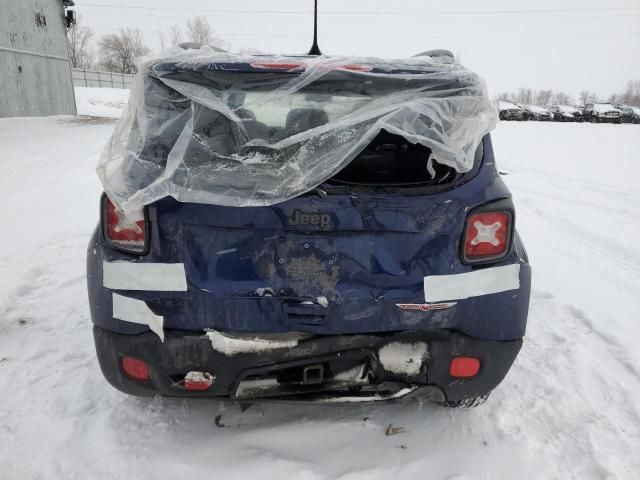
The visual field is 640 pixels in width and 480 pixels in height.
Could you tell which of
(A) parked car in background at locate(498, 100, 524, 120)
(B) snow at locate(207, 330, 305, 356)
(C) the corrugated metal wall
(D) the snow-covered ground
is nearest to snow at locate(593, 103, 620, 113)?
(A) parked car in background at locate(498, 100, 524, 120)

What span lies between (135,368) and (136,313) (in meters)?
0.26

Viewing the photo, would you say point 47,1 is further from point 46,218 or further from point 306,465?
point 306,465

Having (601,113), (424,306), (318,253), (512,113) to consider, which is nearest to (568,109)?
(601,113)

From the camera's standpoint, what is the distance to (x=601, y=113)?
3288cm

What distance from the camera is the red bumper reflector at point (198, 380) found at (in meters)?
1.95

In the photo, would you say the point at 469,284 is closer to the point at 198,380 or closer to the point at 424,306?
the point at 424,306

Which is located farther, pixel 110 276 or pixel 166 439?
pixel 166 439

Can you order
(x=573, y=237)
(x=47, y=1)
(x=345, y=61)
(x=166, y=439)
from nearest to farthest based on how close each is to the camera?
(x=345, y=61)
(x=166, y=439)
(x=573, y=237)
(x=47, y=1)

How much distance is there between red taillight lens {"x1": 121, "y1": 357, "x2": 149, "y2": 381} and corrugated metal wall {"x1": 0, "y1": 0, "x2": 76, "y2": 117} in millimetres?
21080

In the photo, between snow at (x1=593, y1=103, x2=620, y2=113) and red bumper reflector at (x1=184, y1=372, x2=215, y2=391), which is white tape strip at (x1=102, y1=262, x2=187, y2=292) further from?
snow at (x1=593, y1=103, x2=620, y2=113)

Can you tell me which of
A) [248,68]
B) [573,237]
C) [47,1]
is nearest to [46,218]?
[248,68]

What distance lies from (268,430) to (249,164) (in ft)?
4.25

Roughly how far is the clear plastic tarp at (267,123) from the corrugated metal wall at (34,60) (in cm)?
2095

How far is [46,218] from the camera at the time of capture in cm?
602
